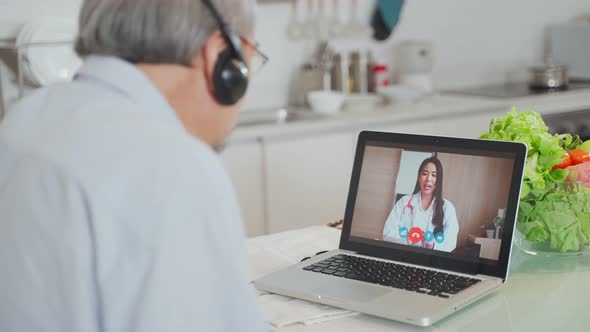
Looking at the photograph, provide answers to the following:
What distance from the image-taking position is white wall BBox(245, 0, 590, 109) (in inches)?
154

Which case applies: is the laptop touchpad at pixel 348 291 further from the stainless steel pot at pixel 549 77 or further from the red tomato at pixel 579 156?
the stainless steel pot at pixel 549 77

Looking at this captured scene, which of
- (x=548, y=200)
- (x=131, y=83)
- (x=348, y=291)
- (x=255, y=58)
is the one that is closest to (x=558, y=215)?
(x=548, y=200)

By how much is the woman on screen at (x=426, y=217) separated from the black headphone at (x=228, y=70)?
61cm

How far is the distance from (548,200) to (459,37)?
297 cm

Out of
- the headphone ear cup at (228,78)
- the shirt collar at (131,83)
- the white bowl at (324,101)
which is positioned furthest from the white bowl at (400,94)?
the shirt collar at (131,83)

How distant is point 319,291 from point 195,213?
→ 0.59 meters

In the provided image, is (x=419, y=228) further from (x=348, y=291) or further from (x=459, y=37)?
(x=459, y=37)

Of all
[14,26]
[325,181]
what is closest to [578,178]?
[325,181]

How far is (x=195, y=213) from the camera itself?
938 millimetres

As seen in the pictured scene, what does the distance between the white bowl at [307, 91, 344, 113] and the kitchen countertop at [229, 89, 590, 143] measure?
1.9 inches

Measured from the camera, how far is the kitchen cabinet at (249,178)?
10.7 feet

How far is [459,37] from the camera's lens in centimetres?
447

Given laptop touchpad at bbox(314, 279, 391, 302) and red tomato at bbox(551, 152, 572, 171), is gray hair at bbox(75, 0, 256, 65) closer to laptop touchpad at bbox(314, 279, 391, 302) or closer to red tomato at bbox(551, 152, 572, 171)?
laptop touchpad at bbox(314, 279, 391, 302)

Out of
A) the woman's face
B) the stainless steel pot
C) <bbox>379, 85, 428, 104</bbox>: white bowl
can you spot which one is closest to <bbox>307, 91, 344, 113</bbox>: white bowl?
<bbox>379, 85, 428, 104</bbox>: white bowl
